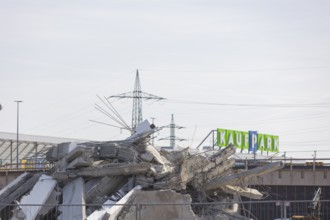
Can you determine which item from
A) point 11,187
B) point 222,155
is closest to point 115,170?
point 222,155

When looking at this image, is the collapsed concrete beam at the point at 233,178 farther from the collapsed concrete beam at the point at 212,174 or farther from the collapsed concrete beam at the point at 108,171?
the collapsed concrete beam at the point at 108,171

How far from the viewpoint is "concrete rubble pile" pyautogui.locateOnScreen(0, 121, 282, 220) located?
28.6m

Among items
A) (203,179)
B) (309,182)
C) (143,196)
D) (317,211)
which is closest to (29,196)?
(143,196)

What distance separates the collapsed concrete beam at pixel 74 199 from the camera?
27.3 metres

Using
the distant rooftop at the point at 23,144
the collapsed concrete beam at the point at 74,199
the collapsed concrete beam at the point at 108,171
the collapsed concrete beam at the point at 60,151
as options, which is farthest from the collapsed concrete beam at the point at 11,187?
the distant rooftop at the point at 23,144

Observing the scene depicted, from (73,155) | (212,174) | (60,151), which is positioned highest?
(60,151)

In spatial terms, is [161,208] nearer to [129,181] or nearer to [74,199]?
[129,181]

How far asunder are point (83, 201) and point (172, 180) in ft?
10.9

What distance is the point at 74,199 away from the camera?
2934cm

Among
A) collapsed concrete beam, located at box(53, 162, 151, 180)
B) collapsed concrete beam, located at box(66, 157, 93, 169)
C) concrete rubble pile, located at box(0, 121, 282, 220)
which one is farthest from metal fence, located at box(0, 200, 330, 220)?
collapsed concrete beam, located at box(66, 157, 93, 169)

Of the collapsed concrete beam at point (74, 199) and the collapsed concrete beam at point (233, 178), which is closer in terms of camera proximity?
the collapsed concrete beam at point (74, 199)

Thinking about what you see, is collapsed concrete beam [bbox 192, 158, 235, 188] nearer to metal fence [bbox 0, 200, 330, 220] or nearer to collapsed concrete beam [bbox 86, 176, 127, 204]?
metal fence [bbox 0, 200, 330, 220]

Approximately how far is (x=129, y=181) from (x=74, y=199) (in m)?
2.22

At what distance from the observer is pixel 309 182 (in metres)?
44.8
